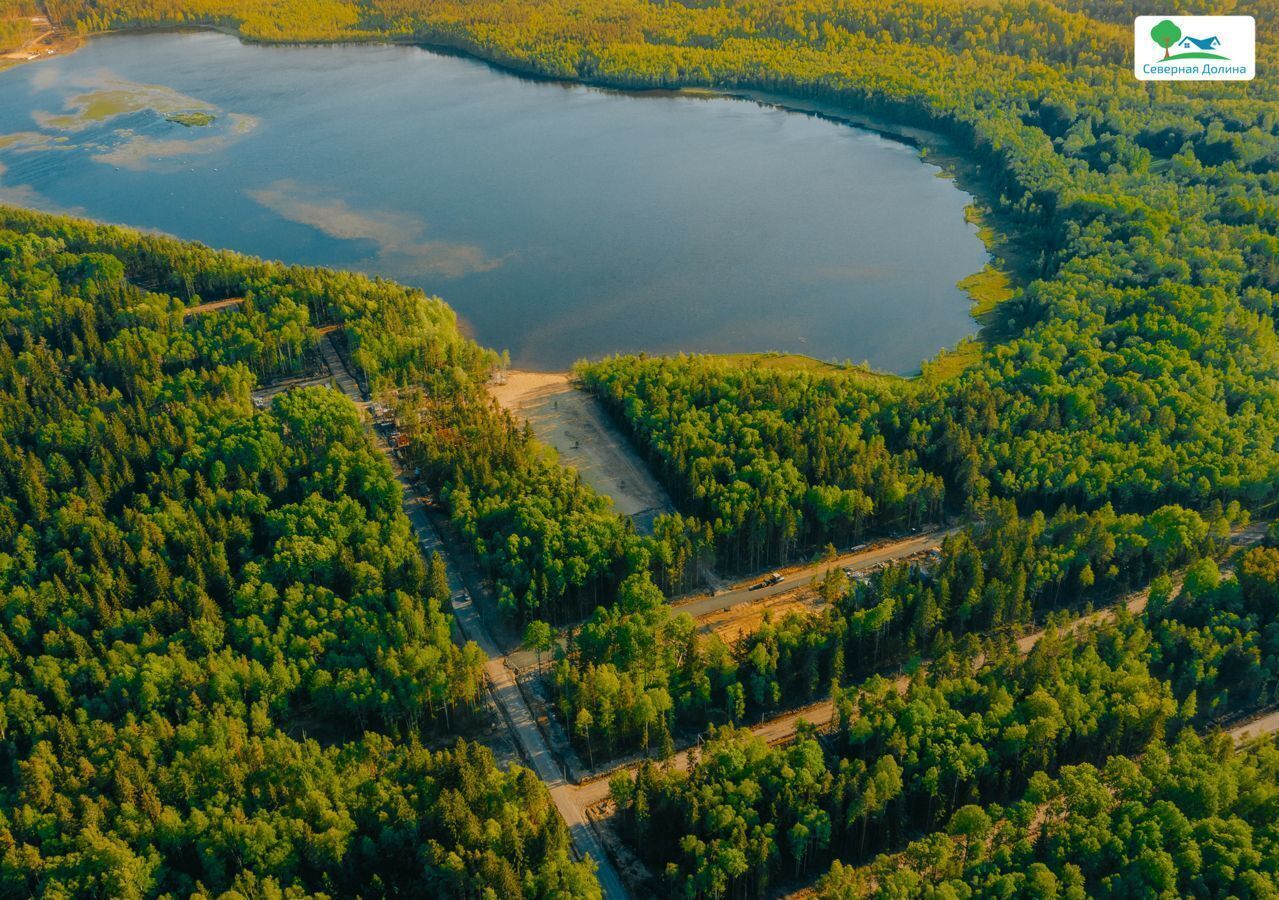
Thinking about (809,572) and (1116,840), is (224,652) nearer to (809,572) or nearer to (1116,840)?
(809,572)

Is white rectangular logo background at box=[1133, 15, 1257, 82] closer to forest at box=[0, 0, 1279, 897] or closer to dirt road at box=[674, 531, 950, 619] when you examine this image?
forest at box=[0, 0, 1279, 897]

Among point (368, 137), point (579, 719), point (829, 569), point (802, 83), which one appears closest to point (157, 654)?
point (579, 719)

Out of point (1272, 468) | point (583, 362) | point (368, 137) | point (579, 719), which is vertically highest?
point (368, 137)

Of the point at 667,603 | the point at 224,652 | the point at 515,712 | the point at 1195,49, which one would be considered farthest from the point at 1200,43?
the point at 224,652

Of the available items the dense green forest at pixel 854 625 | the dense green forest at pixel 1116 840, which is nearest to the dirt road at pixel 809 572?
the dense green forest at pixel 854 625

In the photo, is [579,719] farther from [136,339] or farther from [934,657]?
[136,339]

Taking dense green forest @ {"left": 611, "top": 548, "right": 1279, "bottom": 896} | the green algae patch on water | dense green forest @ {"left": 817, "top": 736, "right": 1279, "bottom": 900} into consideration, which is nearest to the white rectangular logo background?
dense green forest @ {"left": 611, "top": 548, "right": 1279, "bottom": 896}

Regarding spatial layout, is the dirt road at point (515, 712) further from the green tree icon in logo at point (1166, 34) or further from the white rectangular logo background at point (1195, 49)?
the green tree icon in logo at point (1166, 34)
